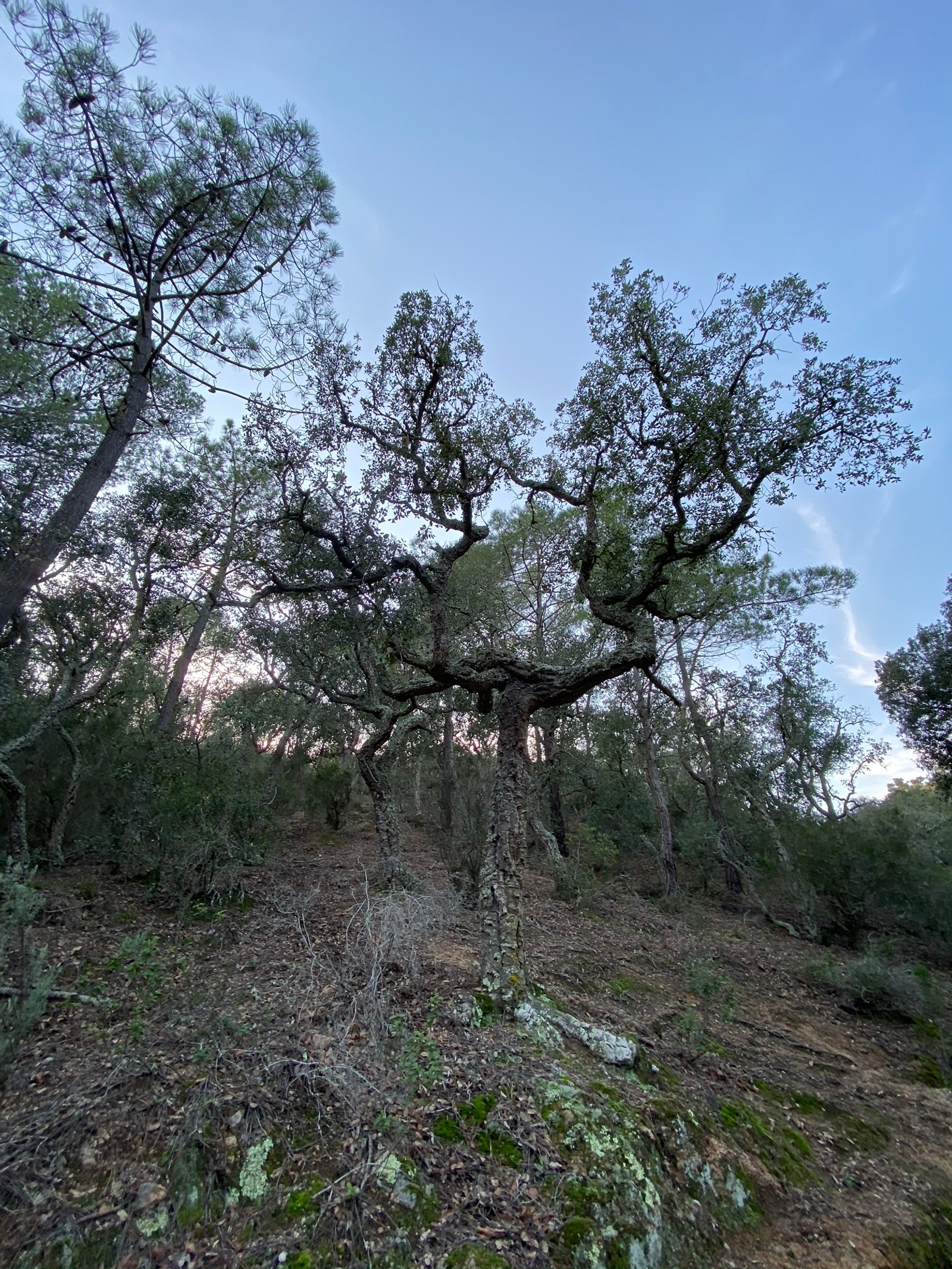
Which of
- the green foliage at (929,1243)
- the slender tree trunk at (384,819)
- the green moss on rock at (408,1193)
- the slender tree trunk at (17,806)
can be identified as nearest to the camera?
the green moss on rock at (408,1193)

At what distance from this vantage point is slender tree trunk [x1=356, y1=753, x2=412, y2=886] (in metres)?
8.52

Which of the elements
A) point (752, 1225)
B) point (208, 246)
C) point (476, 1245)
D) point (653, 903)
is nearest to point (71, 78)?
point (208, 246)

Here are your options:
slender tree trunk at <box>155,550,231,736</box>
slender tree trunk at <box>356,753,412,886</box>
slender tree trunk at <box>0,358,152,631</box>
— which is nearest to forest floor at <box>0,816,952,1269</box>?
slender tree trunk at <box>356,753,412,886</box>

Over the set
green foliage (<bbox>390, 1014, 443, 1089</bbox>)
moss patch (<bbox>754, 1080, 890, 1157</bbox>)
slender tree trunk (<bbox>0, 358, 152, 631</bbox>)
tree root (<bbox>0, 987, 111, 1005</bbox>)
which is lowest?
moss patch (<bbox>754, 1080, 890, 1157</bbox>)

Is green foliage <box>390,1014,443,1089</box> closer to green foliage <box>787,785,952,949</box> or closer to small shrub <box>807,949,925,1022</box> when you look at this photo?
small shrub <box>807,949,925,1022</box>

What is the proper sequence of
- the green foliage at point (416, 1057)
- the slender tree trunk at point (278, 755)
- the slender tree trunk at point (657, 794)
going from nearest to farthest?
the green foliage at point (416, 1057) < the slender tree trunk at point (278, 755) < the slender tree trunk at point (657, 794)

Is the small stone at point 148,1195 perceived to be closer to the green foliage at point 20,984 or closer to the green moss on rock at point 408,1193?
the green moss on rock at point 408,1193

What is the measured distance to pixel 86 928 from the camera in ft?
19.0

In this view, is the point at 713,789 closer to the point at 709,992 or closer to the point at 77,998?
the point at 709,992

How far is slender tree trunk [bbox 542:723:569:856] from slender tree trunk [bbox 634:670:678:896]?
2.35 metres

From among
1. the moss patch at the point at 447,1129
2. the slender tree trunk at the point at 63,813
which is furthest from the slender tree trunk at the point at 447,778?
the moss patch at the point at 447,1129

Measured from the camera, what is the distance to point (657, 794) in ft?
43.8

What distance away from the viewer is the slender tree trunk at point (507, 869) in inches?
187

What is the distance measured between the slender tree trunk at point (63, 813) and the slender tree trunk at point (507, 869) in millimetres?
6334
